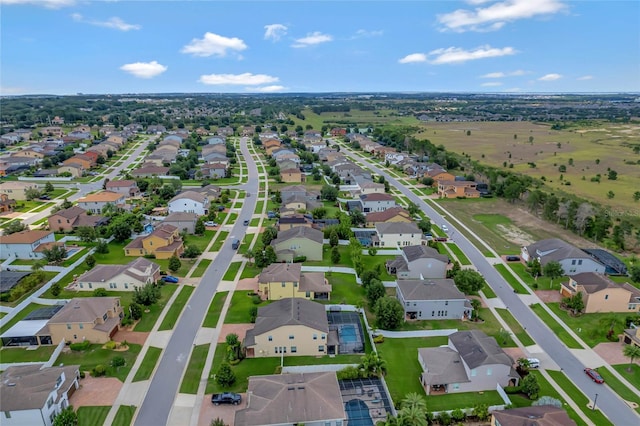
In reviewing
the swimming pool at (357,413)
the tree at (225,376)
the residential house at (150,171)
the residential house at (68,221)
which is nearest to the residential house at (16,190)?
the residential house at (68,221)

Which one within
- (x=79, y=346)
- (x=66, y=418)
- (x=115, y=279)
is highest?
(x=115, y=279)

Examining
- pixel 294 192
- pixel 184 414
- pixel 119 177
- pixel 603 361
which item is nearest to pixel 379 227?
pixel 294 192

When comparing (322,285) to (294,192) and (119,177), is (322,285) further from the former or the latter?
(119,177)

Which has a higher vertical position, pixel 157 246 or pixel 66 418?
pixel 157 246

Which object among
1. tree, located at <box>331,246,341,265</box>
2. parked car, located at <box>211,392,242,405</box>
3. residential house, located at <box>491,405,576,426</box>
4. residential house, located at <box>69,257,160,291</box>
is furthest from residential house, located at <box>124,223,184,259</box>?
residential house, located at <box>491,405,576,426</box>

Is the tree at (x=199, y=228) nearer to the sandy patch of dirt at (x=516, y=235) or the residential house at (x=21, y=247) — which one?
the residential house at (x=21, y=247)

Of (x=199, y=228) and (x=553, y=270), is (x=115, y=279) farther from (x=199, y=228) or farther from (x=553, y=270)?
(x=553, y=270)

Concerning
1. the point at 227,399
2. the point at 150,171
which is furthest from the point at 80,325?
the point at 150,171
